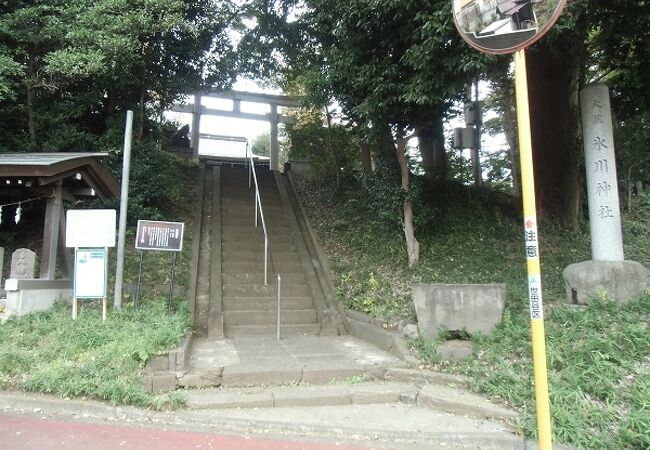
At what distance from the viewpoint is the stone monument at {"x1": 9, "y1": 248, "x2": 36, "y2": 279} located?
6977 millimetres

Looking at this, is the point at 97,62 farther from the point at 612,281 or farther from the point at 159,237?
the point at 612,281

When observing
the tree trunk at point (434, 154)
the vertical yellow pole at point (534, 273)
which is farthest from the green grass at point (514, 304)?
the tree trunk at point (434, 154)

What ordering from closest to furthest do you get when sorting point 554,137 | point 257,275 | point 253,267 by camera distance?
point 257,275
point 253,267
point 554,137

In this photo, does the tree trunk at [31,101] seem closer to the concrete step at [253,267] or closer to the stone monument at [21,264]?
the stone monument at [21,264]

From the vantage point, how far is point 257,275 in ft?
30.4

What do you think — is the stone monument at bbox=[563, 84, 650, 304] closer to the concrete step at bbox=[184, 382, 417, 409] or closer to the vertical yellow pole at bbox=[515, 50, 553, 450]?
the concrete step at bbox=[184, 382, 417, 409]

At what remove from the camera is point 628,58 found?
981 centimetres

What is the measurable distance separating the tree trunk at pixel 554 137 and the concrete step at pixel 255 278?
19.3 feet

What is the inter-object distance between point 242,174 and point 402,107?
845cm

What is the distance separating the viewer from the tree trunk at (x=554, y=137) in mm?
10258

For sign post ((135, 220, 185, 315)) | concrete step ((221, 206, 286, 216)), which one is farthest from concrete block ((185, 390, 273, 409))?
concrete step ((221, 206, 286, 216))

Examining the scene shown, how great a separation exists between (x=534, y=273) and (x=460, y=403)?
217 cm

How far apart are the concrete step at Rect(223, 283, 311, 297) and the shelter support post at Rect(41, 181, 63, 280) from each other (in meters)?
2.87

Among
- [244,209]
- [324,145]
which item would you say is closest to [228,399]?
[244,209]
